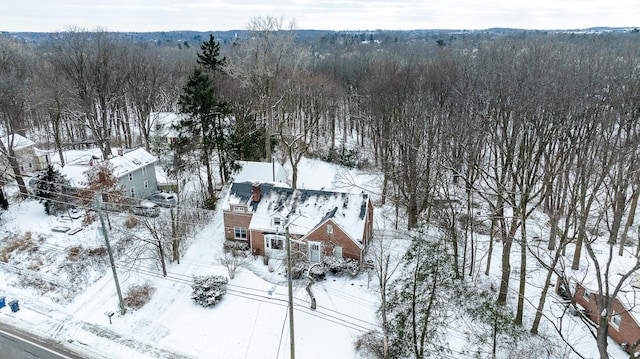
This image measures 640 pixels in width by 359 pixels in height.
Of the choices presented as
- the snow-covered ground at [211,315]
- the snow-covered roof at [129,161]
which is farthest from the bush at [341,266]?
the snow-covered roof at [129,161]

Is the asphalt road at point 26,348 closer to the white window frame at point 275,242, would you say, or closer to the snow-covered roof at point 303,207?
the white window frame at point 275,242

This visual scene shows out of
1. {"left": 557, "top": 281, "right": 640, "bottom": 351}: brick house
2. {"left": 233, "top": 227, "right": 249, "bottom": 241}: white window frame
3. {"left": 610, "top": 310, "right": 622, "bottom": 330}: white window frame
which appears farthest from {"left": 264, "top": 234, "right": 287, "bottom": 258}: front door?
{"left": 610, "top": 310, "right": 622, "bottom": 330}: white window frame

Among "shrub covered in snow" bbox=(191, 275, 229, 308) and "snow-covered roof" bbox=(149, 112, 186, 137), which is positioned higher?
"snow-covered roof" bbox=(149, 112, 186, 137)

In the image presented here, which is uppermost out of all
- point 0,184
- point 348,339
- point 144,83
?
point 144,83

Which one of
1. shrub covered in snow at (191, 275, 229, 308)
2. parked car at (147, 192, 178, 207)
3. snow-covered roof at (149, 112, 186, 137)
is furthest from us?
snow-covered roof at (149, 112, 186, 137)

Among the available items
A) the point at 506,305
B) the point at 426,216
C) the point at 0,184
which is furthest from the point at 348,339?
the point at 0,184

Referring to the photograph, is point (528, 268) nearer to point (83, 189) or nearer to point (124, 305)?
point (124, 305)

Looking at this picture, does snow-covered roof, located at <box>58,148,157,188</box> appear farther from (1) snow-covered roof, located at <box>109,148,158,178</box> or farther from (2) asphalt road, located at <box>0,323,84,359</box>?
(2) asphalt road, located at <box>0,323,84,359</box>
